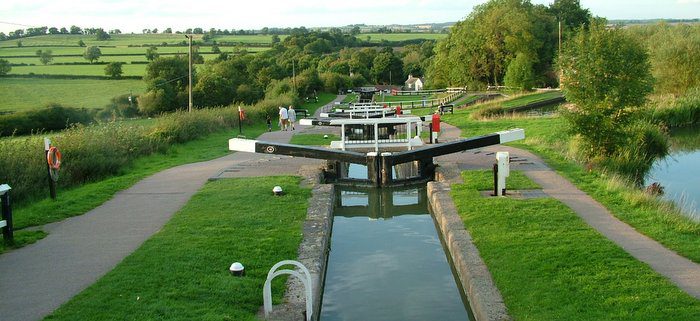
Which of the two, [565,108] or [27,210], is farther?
[565,108]

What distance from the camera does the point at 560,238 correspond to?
28.7 ft

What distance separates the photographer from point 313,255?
27.8 feet

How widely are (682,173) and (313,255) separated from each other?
12.0m

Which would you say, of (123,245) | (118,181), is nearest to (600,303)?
(123,245)

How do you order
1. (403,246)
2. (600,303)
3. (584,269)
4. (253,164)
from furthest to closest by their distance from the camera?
(253,164), (403,246), (584,269), (600,303)

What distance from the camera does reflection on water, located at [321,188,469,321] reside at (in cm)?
765

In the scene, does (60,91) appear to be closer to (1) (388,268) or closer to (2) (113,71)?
(2) (113,71)

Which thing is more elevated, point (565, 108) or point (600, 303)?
point (565, 108)

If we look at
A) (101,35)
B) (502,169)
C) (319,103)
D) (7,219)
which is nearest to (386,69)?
(101,35)

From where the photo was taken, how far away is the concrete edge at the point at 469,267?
6627 millimetres

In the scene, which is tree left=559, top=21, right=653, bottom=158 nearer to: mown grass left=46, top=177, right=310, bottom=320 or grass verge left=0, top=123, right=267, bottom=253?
mown grass left=46, top=177, right=310, bottom=320

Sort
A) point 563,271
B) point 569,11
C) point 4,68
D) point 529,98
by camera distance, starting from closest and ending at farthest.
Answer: point 563,271 → point 4,68 → point 529,98 → point 569,11

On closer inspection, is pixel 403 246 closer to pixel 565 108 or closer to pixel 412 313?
pixel 412 313

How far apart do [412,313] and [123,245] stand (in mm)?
3892
